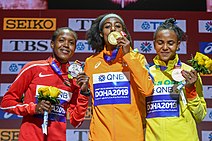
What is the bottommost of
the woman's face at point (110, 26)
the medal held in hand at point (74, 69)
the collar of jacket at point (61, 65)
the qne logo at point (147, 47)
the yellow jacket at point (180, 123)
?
the yellow jacket at point (180, 123)

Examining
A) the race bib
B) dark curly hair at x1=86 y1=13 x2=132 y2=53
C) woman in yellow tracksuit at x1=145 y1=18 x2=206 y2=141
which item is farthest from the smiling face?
woman in yellow tracksuit at x1=145 y1=18 x2=206 y2=141

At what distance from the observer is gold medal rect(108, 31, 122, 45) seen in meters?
2.85

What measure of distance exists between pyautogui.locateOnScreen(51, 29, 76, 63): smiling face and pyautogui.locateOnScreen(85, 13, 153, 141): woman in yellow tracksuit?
0.24 metres

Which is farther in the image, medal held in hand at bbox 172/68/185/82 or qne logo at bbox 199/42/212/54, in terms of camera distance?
qne logo at bbox 199/42/212/54

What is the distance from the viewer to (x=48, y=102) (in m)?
2.88

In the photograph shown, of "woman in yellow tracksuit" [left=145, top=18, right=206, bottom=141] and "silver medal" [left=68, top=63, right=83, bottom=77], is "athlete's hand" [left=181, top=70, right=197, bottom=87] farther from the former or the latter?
"silver medal" [left=68, top=63, right=83, bottom=77]

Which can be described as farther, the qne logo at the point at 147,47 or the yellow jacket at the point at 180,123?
the qne logo at the point at 147,47

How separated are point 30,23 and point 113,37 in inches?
95.7

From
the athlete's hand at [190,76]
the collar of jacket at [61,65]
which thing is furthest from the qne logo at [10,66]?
the athlete's hand at [190,76]

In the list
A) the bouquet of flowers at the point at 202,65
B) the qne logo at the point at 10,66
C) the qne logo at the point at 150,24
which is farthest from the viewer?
the qne logo at the point at 150,24

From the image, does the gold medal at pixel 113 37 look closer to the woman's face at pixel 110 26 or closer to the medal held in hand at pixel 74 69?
the woman's face at pixel 110 26

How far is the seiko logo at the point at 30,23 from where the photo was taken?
198 inches

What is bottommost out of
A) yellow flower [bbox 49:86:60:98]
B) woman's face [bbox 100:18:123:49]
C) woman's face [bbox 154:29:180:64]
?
yellow flower [bbox 49:86:60:98]

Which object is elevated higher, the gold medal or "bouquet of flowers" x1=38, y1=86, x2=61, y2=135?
the gold medal
